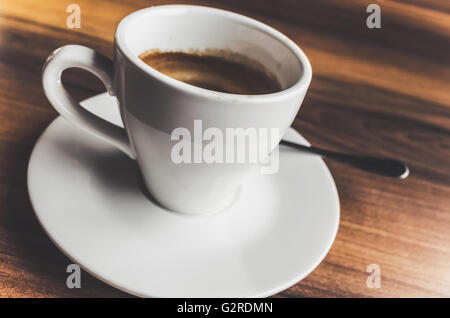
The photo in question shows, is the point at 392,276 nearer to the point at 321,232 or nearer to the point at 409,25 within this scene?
the point at 321,232

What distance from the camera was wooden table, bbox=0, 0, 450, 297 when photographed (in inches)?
21.6

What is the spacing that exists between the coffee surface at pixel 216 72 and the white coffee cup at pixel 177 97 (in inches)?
0.6

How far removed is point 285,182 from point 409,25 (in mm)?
908

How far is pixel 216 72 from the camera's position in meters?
0.69

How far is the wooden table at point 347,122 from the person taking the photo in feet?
1.80

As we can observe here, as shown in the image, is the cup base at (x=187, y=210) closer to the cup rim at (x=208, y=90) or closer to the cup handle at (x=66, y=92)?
the cup handle at (x=66, y=92)

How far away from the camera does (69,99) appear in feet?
1.86

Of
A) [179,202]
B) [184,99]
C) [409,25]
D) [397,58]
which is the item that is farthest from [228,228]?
[409,25]

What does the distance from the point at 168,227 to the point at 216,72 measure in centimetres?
26
